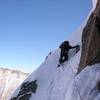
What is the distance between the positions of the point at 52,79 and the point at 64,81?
4066 millimetres

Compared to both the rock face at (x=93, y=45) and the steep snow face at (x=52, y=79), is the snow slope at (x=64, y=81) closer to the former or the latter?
the steep snow face at (x=52, y=79)

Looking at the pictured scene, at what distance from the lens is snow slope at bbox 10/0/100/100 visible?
Answer: 53.5 ft

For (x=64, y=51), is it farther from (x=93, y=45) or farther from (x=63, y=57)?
(x=93, y=45)

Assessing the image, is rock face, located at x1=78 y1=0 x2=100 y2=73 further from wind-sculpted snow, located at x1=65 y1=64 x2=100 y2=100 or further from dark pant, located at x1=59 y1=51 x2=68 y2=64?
dark pant, located at x1=59 y1=51 x2=68 y2=64

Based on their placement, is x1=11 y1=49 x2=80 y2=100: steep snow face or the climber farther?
the climber

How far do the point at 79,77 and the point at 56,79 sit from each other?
8701 mm

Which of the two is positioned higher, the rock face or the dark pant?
the dark pant

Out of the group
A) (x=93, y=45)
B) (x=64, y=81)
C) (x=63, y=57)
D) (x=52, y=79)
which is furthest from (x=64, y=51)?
(x=93, y=45)

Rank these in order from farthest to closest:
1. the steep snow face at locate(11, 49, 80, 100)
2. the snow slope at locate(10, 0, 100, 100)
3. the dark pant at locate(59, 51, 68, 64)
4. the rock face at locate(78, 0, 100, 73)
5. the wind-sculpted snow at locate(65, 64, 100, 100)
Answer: the dark pant at locate(59, 51, 68, 64) → the steep snow face at locate(11, 49, 80, 100) → the rock face at locate(78, 0, 100, 73) → the snow slope at locate(10, 0, 100, 100) → the wind-sculpted snow at locate(65, 64, 100, 100)

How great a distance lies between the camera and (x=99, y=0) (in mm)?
19688

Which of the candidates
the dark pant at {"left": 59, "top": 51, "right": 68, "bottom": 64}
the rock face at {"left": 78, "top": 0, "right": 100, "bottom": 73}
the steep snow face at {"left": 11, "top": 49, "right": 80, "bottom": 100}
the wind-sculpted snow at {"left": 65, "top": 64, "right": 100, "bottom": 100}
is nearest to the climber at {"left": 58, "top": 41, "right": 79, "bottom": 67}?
the dark pant at {"left": 59, "top": 51, "right": 68, "bottom": 64}

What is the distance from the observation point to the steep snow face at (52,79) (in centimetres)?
2355

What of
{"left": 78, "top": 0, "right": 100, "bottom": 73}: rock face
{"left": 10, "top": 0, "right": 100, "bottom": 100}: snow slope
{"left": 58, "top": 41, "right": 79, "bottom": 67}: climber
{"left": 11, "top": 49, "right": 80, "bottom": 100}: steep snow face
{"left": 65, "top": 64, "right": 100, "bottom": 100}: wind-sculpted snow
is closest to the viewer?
{"left": 65, "top": 64, "right": 100, "bottom": 100}: wind-sculpted snow

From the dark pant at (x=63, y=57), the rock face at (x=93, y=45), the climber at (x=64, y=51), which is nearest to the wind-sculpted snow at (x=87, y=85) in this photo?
the rock face at (x=93, y=45)
